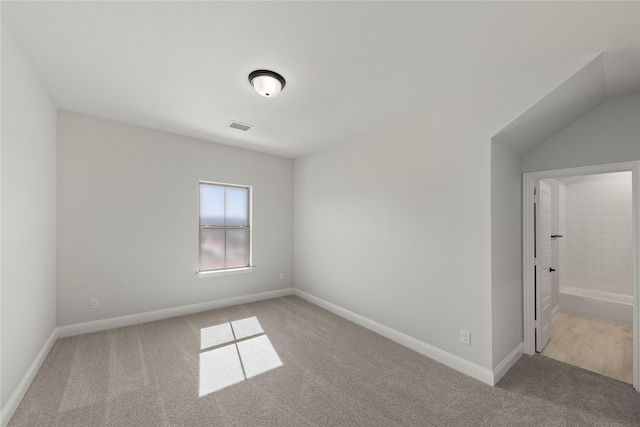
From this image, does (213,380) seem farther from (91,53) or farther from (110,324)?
(91,53)

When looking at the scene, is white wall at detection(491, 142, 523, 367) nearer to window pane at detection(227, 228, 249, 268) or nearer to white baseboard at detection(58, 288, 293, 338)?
white baseboard at detection(58, 288, 293, 338)

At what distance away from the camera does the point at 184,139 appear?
3830 millimetres

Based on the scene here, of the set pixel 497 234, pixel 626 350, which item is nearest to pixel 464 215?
pixel 497 234

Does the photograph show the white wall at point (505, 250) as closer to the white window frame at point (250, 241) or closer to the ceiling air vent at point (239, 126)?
the ceiling air vent at point (239, 126)

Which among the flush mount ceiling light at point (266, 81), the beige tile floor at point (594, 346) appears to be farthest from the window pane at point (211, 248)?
the beige tile floor at point (594, 346)

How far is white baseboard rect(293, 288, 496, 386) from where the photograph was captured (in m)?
2.35

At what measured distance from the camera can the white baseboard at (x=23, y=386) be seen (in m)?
1.75

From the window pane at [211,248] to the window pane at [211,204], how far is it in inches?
5.9

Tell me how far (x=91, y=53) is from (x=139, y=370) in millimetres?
2734

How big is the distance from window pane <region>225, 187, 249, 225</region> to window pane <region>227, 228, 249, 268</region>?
0.53 feet

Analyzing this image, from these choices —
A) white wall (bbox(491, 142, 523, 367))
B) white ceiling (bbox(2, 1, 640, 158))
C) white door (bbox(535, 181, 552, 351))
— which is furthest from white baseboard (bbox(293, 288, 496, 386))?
white ceiling (bbox(2, 1, 640, 158))

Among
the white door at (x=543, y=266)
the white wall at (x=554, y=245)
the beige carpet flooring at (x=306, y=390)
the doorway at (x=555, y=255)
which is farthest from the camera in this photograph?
the white wall at (x=554, y=245)

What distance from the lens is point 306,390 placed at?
2164 mm

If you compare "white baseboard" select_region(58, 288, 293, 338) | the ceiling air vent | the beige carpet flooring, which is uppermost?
the ceiling air vent
